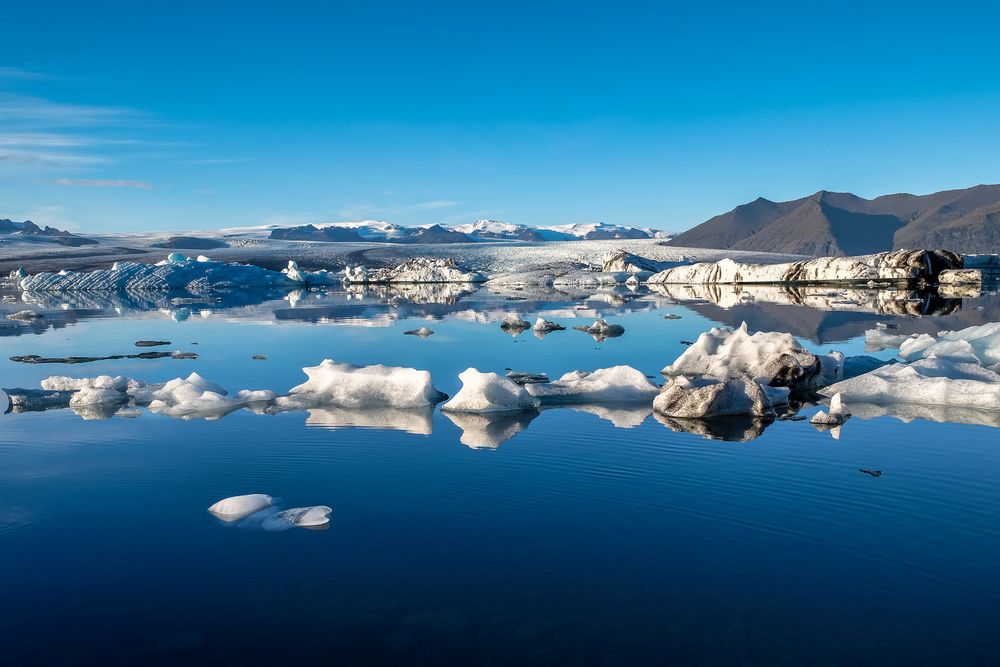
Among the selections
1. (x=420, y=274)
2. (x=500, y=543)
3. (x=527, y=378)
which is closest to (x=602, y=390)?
(x=527, y=378)

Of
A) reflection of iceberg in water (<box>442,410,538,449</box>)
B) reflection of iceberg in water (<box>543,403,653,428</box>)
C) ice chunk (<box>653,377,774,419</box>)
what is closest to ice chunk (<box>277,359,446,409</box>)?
reflection of iceberg in water (<box>442,410,538,449</box>)

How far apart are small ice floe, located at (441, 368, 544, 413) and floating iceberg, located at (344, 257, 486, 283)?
181 feet

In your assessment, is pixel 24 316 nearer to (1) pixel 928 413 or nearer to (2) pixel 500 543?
(2) pixel 500 543

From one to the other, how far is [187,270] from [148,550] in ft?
186

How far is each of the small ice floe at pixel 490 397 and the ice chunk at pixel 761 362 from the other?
2.99m

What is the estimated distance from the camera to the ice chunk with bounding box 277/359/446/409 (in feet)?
31.9

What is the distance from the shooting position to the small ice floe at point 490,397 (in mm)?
9344

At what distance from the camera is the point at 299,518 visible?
5.60 metres

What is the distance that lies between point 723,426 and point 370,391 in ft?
13.6

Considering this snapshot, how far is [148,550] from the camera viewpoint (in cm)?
512

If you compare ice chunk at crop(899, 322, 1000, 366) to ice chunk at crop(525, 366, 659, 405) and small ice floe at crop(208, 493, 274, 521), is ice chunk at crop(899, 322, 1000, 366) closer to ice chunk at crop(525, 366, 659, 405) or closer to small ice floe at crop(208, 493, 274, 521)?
ice chunk at crop(525, 366, 659, 405)

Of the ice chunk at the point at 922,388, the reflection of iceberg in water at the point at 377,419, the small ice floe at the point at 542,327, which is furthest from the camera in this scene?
the small ice floe at the point at 542,327

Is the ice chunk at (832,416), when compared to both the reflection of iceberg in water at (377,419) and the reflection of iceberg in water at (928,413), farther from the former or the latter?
the reflection of iceberg in water at (377,419)

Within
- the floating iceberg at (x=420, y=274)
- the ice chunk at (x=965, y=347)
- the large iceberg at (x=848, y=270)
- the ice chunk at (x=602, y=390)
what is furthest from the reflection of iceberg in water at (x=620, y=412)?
the floating iceberg at (x=420, y=274)
